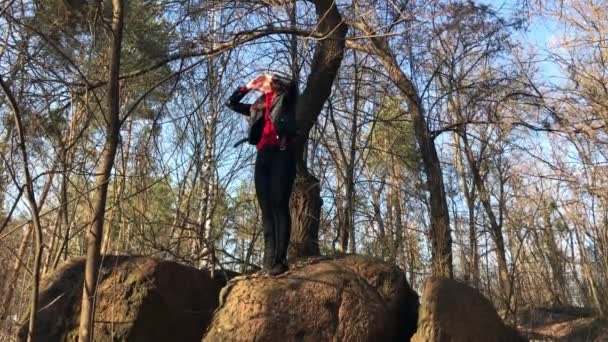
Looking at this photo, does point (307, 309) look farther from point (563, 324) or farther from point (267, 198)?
point (563, 324)

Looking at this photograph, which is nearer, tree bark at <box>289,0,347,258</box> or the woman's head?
the woman's head

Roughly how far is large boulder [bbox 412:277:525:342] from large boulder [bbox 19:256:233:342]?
2075mm

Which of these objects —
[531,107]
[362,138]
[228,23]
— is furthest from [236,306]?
[362,138]

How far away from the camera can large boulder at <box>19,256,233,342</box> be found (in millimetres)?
5340

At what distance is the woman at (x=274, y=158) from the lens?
→ 490 cm

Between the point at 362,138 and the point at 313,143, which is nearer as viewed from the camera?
the point at 313,143

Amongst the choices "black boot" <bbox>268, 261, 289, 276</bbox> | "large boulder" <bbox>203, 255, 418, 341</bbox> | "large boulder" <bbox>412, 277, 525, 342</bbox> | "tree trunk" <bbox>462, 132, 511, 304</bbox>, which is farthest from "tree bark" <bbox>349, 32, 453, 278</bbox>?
"black boot" <bbox>268, 261, 289, 276</bbox>

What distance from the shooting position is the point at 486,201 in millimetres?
14672

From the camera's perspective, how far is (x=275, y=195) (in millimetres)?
4906

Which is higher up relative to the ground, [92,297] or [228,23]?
[228,23]

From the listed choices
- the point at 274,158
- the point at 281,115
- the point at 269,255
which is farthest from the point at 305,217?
the point at 281,115

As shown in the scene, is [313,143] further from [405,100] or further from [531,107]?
[531,107]

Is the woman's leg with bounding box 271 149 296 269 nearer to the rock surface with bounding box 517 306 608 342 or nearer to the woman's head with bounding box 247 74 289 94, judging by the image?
the woman's head with bounding box 247 74 289 94

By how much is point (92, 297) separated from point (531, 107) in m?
7.63
